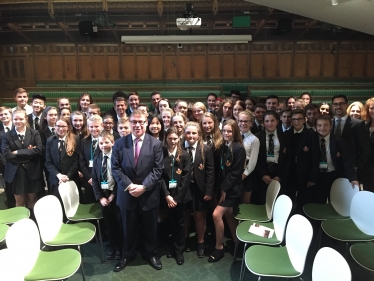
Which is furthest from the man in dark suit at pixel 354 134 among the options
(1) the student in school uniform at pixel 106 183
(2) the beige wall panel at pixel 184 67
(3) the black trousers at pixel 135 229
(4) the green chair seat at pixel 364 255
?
(2) the beige wall panel at pixel 184 67

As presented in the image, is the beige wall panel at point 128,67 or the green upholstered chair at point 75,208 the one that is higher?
the beige wall panel at point 128,67

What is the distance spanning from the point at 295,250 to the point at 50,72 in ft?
33.6

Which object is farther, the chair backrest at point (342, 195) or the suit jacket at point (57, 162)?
the suit jacket at point (57, 162)

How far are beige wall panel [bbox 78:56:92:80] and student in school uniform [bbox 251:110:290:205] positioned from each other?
8310 millimetres

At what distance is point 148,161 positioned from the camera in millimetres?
2748

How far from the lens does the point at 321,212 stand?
307 cm

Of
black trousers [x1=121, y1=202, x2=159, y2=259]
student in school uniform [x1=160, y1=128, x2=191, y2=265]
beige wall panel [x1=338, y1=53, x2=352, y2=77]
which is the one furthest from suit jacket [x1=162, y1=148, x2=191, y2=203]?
beige wall panel [x1=338, y1=53, x2=352, y2=77]

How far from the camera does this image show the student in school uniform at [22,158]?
3463 mm

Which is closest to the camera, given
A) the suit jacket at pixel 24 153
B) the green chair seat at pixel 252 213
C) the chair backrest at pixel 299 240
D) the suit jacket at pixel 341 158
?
the chair backrest at pixel 299 240

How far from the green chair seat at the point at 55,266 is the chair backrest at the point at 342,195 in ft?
8.55

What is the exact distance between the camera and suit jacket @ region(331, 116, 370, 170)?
3332 mm

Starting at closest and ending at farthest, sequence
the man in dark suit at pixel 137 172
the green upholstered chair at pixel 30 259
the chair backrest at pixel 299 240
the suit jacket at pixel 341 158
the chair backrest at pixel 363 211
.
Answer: the green upholstered chair at pixel 30 259 < the chair backrest at pixel 299 240 < the chair backrest at pixel 363 211 < the man in dark suit at pixel 137 172 < the suit jacket at pixel 341 158

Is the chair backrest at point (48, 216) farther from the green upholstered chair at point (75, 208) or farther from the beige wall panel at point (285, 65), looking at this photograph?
the beige wall panel at point (285, 65)

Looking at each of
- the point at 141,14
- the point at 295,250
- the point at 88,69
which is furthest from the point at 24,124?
the point at 88,69
